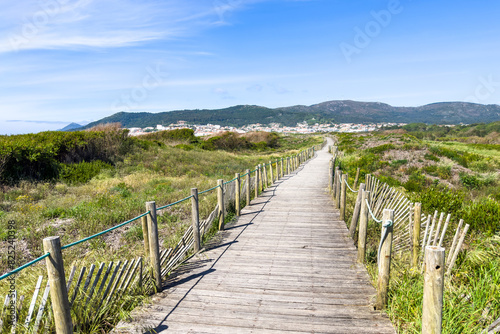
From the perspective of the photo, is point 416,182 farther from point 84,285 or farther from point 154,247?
point 84,285

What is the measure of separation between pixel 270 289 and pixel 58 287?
2798mm

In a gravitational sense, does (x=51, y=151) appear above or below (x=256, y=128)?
below

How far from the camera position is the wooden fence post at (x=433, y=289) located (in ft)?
8.02

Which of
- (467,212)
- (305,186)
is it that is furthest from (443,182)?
(467,212)

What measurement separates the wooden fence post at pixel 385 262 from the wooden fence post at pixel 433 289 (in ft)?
3.95

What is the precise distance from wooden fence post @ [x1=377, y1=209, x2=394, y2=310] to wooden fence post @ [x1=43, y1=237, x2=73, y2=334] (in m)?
3.48

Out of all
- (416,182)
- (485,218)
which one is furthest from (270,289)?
(416,182)

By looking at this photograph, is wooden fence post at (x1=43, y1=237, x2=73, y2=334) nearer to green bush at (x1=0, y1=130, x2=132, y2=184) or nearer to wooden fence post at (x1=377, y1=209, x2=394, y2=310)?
wooden fence post at (x1=377, y1=209, x2=394, y2=310)

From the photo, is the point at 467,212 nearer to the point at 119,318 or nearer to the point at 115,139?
the point at 119,318

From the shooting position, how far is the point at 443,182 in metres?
16.6

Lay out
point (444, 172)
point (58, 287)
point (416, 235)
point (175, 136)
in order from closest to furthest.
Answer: point (58, 287)
point (416, 235)
point (444, 172)
point (175, 136)

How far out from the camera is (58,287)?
277cm

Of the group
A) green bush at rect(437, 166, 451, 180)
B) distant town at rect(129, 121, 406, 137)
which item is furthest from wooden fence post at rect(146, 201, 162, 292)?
distant town at rect(129, 121, 406, 137)

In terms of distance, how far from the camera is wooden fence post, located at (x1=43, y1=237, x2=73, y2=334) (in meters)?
2.69
